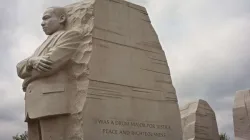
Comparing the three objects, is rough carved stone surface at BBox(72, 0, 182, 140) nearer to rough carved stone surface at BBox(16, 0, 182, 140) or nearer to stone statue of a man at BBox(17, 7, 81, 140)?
rough carved stone surface at BBox(16, 0, 182, 140)

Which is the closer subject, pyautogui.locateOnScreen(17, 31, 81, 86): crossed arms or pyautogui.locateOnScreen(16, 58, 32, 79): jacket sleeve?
pyautogui.locateOnScreen(17, 31, 81, 86): crossed arms

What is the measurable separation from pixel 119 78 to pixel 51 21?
1647mm

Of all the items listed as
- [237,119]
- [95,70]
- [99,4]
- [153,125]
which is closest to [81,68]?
[95,70]

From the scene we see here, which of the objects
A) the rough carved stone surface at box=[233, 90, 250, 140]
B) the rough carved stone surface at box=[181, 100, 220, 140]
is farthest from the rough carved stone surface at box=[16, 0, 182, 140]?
the rough carved stone surface at box=[181, 100, 220, 140]

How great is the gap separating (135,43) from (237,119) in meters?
4.72

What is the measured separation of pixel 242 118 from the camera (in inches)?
424

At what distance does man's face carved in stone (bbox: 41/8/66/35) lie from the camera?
7.22m

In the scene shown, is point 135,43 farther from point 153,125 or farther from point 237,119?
point 237,119

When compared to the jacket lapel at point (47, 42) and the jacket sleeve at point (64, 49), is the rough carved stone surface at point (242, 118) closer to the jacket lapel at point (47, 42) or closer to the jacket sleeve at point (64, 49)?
the jacket sleeve at point (64, 49)

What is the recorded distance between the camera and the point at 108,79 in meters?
6.91

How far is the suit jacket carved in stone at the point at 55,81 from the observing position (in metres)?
6.59

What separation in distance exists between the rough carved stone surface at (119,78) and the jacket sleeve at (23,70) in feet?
2.56

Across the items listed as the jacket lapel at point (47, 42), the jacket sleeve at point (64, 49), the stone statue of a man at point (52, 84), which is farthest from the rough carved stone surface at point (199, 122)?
the jacket lapel at point (47, 42)

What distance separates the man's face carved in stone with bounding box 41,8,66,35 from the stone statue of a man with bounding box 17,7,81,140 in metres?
0.21
